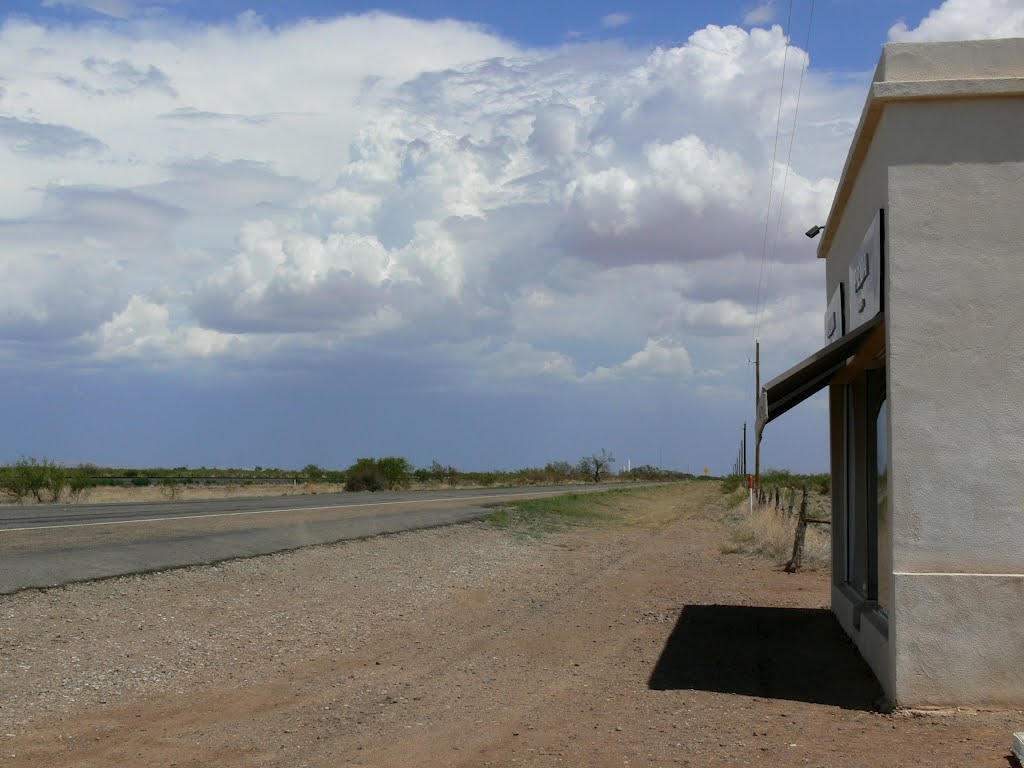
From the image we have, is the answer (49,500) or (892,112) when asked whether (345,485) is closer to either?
(49,500)

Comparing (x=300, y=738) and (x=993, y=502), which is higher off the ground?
(x=993, y=502)

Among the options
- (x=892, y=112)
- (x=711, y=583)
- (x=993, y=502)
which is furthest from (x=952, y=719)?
(x=711, y=583)

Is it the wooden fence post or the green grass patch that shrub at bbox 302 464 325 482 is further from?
the wooden fence post

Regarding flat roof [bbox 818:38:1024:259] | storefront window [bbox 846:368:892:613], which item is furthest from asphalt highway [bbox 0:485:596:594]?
flat roof [bbox 818:38:1024:259]

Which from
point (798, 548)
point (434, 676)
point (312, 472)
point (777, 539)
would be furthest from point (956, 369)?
point (312, 472)

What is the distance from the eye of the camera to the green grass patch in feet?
93.0

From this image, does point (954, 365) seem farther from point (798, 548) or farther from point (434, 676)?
point (798, 548)

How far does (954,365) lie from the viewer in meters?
8.34

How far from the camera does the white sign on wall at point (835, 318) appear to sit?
12102 mm

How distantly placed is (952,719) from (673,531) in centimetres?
2406

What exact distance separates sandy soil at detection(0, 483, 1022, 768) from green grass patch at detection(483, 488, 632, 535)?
33.5 ft

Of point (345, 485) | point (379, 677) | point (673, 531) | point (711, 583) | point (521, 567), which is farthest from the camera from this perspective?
point (345, 485)

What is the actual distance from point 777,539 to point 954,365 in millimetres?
16103

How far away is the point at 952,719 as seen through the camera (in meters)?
7.89
